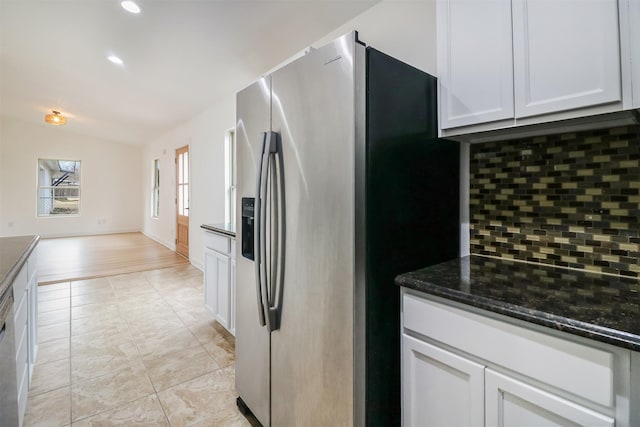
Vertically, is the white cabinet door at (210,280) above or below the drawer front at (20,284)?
below

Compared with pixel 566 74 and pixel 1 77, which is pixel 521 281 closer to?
pixel 566 74

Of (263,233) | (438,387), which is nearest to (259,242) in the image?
(263,233)

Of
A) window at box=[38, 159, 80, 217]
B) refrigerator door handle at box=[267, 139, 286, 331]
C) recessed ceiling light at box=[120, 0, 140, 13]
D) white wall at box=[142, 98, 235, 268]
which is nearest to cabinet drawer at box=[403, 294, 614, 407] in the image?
refrigerator door handle at box=[267, 139, 286, 331]

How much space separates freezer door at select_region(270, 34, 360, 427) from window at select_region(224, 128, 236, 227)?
2.90m

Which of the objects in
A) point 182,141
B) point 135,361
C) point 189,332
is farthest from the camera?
point 182,141

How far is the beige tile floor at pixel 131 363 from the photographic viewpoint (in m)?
1.75

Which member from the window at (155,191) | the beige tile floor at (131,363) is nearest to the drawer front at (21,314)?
the beige tile floor at (131,363)

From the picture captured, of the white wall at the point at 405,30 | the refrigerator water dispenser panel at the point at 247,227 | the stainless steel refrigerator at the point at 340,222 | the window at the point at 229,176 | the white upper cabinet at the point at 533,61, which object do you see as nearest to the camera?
the white upper cabinet at the point at 533,61

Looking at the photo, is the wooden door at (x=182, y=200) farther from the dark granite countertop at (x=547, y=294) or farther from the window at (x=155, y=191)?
the dark granite countertop at (x=547, y=294)

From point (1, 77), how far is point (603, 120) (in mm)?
7041

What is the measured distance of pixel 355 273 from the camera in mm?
1084

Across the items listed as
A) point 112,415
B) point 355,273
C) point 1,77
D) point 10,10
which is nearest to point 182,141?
point 1,77

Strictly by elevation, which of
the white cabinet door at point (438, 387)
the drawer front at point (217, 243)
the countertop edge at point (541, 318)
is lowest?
the white cabinet door at point (438, 387)

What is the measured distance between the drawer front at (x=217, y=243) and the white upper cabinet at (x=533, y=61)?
5.82 ft
